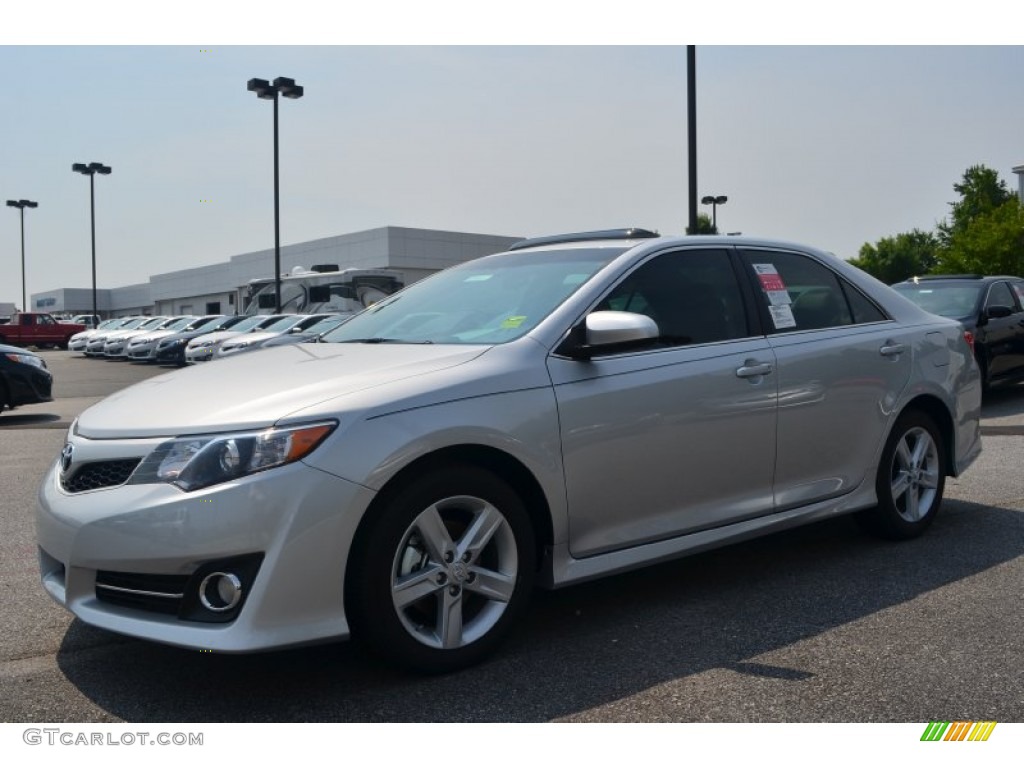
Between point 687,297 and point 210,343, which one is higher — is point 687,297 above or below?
above

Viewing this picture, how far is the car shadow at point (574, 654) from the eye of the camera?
3330mm

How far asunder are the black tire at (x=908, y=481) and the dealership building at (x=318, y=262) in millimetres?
39927

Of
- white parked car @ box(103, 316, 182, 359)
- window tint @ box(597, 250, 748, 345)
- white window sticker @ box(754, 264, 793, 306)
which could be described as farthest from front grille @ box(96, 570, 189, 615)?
white parked car @ box(103, 316, 182, 359)

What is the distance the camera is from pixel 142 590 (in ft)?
10.8

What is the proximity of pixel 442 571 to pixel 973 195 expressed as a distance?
8135 cm

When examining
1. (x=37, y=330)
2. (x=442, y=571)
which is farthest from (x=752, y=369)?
(x=37, y=330)

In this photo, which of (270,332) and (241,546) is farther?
(270,332)

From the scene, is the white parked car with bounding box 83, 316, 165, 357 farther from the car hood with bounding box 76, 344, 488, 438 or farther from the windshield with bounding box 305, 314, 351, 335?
the car hood with bounding box 76, 344, 488, 438

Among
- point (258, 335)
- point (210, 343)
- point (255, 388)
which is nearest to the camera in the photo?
point (255, 388)

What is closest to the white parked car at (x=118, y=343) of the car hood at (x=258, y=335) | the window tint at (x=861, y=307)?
the car hood at (x=258, y=335)

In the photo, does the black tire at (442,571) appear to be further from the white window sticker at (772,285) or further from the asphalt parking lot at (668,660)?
the white window sticker at (772,285)

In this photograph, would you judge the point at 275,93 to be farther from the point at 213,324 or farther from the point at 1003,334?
the point at 1003,334

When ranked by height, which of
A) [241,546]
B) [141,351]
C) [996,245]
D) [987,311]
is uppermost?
[996,245]
